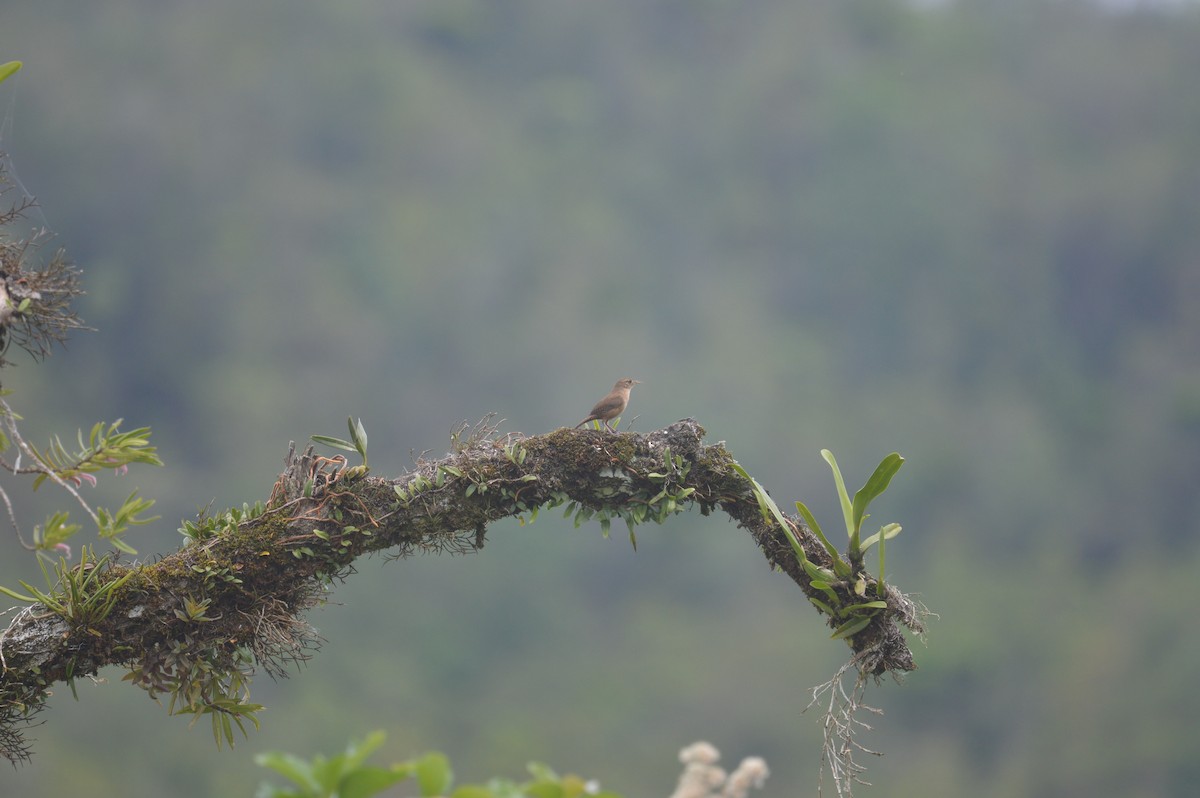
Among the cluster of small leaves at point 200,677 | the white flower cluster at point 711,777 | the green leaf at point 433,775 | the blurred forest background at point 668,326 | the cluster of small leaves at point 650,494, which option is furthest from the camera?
the blurred forest background at point 668,326

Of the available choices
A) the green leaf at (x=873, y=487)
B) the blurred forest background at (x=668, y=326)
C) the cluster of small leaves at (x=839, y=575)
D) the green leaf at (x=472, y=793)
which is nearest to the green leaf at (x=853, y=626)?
the cluster of small leaves at (x=839, y=575)

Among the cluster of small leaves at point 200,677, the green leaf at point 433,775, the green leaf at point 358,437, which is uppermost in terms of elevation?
the green leaf at point 358,437

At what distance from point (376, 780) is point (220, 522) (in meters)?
1.45

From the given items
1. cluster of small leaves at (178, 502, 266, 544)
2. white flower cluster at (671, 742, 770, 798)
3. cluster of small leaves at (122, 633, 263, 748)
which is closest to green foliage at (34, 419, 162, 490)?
cluster of small leaves at (178, 502, 266, 544)

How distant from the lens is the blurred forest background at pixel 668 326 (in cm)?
2953

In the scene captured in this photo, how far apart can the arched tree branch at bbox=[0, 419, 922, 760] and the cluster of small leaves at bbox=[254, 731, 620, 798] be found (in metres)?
1.14

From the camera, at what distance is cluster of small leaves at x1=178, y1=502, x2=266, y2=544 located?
4145 mm

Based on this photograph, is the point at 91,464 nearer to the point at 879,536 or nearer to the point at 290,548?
the point at 290,548

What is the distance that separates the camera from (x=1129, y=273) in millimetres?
37000

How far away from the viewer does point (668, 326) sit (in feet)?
127

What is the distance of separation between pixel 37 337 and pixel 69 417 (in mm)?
29016

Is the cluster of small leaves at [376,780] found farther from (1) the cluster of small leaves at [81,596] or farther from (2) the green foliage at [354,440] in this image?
(2) the green foliage at [354,440]

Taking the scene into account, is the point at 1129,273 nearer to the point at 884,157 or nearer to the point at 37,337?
the point at 884,157

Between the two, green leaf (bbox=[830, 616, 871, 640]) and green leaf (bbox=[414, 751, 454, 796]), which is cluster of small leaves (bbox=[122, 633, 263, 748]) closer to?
green leaf (bbox=[414, 751, 454, 796])
